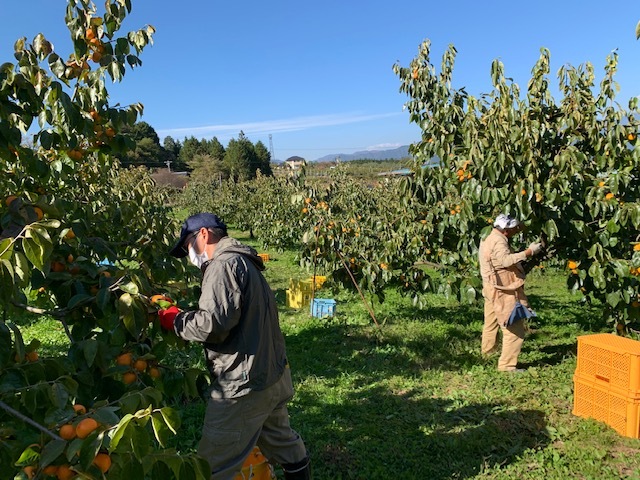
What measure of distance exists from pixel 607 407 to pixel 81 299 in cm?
352

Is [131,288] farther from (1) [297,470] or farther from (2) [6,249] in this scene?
(1) [297,470]

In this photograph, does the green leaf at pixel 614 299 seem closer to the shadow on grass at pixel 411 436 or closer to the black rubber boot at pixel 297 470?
the shadow on grass at pixel 411 436

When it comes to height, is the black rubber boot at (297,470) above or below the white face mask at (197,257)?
below

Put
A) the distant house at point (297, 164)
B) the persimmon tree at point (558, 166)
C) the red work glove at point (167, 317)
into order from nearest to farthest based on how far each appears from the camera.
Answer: the red work glove at point (167, 317) < the persimmon tree at point (558, 166) < the distant house at point (297, 164)

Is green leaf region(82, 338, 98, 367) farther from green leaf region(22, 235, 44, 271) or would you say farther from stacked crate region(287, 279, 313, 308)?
stacked crate region(287, 279, 313, 308)

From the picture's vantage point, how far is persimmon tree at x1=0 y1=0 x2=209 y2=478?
1.05 metres

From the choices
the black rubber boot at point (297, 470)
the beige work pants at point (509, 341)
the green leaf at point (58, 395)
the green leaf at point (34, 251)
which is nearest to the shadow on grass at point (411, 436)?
the black rubber boot at point (297, 470)

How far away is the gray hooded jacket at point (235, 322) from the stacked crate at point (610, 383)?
2.44 m

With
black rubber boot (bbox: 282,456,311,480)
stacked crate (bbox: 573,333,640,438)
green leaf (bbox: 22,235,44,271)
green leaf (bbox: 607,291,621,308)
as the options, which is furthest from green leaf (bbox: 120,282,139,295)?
green leaf (bbox: 607,291,621,308)

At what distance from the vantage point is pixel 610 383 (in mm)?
3484

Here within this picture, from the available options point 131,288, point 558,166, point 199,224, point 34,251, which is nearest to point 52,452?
point 34,251

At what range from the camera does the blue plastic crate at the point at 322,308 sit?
22.4 feet

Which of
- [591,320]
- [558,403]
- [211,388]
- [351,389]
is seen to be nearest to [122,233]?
[211,388]

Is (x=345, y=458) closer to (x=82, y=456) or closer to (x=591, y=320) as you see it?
(x=82, y=456)
